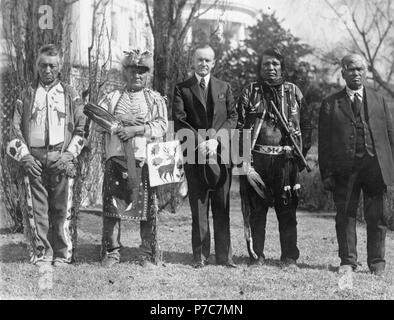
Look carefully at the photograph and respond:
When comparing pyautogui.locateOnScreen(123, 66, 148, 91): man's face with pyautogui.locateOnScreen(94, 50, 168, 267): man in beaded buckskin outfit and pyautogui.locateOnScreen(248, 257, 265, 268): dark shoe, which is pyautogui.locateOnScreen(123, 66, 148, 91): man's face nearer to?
pyautogui.locateOnScreen(94, 50, 168, 267): man in beaded buckskin outfit

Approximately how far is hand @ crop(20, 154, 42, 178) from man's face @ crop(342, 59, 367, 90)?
9.81 ft

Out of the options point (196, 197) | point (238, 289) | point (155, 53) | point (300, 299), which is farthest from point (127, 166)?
point (155, 53)

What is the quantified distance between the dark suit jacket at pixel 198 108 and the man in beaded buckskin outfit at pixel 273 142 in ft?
0.67

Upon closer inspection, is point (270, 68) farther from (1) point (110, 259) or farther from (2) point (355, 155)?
(1) point (110, 259)

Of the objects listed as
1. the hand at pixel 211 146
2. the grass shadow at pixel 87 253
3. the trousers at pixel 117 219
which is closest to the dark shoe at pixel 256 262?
the trousers at pixel 117 219

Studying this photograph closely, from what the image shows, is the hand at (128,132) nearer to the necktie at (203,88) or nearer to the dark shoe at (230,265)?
the necktie at (203,88)

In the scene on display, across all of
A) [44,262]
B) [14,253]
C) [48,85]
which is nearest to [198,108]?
[48,85]

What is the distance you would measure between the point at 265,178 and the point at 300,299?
1.44 m

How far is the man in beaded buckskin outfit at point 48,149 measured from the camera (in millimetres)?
5816

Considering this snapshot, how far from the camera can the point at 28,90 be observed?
19.5ft

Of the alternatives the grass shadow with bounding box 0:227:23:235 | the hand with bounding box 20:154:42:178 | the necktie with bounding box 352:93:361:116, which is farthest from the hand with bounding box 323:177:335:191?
the grass shadow with bounding box 0:227:23:235

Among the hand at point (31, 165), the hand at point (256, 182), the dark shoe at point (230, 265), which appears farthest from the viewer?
the dark shoe at point (230, 265)

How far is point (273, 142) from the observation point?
19.6ft

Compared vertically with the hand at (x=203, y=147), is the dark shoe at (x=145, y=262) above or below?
below
